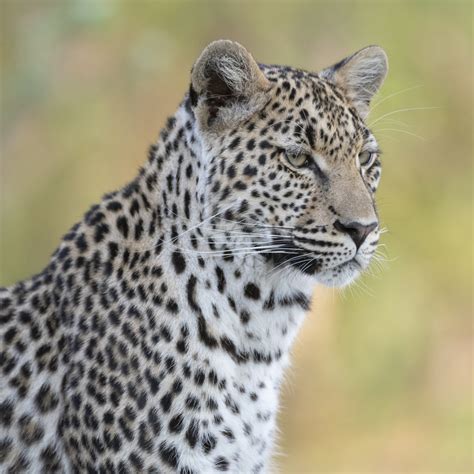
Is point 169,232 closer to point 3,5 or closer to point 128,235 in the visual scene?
point 128,235

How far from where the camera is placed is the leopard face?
620 cm

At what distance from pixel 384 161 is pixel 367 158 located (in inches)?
409

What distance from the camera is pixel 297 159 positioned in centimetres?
632

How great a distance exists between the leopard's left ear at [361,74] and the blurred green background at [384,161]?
29.7 ft

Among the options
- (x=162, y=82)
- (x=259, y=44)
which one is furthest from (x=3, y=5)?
(x=259, y=44)

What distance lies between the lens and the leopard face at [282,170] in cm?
620

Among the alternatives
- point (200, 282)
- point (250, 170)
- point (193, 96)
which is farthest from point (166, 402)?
point (193, 96)

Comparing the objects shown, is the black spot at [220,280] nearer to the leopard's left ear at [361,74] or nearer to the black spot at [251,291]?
the black spot at [251,291]

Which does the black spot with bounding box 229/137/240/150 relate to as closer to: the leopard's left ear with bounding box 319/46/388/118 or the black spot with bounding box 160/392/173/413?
the leopard's left ear with bounding box 319/46/388/118

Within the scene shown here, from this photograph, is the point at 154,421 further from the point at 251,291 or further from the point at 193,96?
the point at 193,96

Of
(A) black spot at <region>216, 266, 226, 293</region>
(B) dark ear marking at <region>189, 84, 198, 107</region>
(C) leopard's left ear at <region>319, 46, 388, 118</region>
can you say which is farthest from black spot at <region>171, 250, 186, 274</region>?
(C) leopard's left ear at <region>319, 46, 388, 118</region>

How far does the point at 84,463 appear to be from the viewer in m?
6.33

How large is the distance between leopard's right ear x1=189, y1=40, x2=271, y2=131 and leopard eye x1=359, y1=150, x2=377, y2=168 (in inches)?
27.5

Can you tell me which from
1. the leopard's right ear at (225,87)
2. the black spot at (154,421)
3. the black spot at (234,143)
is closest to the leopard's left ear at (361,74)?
the leopard's right ear at (225,87)
